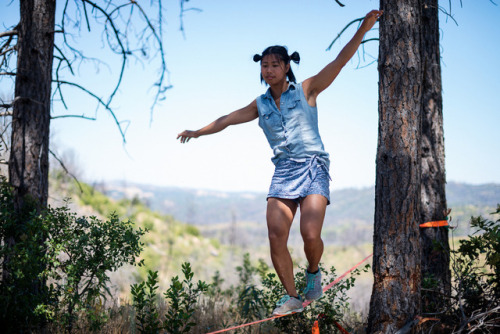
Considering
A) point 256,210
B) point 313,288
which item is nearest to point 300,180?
point 313,288

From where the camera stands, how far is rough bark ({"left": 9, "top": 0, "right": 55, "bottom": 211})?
456 centimetres

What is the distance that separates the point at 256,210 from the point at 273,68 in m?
95.1

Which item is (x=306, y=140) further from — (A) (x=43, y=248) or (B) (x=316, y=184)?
(A) (x=43, y=248)

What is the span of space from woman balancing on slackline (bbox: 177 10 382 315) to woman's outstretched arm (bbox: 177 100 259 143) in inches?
3.7

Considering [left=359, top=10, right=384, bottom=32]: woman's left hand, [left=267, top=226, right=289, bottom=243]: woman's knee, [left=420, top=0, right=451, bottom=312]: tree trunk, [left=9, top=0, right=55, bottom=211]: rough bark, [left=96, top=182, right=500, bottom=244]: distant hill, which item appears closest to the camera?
[left=359, top=10, right=384, bottom=32]: woman's left hand

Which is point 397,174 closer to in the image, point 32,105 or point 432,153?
point 432,153

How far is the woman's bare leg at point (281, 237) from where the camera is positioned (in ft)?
12.2

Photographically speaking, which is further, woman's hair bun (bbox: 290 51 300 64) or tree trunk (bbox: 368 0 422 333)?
woman's hair bun (bbox: 290 51 300 64)

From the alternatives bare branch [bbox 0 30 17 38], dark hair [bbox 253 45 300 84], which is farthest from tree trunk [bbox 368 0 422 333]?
bare branch [bbox 0 30 17 38]

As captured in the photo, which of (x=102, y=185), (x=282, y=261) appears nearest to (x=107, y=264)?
(x=282, y=261)

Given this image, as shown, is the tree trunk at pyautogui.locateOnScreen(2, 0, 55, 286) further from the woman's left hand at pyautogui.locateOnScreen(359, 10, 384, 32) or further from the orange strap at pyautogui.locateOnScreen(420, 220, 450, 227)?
the orange strap at pyautogui.locateOnScreen(420, 220, 450, 227)

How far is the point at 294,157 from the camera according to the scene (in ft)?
12.7

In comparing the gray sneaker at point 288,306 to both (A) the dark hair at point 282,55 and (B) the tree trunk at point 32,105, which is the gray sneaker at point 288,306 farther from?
(B) the tree trunk at point 32,105

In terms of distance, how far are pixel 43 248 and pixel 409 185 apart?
9.65 ft
